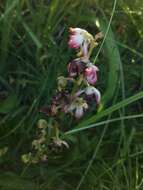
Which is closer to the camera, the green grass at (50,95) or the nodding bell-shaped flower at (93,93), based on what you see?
the nodding bell-shaped flower at (93,93)

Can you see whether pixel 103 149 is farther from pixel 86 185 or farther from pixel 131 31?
pixel 131 31

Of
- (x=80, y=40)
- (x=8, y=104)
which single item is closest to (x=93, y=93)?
(x=80, y=40)

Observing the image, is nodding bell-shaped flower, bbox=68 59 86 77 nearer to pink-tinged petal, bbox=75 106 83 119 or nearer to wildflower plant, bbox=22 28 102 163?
wildflower plant, bbox=22 28 102 163

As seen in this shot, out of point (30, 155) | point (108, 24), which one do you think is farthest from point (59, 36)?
point (30, 155)

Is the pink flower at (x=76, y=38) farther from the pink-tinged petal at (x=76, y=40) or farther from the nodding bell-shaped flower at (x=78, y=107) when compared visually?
the nodding bell-shaped flower at (x=78, y=107)

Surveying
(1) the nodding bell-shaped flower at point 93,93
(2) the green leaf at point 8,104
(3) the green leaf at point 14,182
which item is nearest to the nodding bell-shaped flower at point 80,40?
(1) the nodding bell-shaped flower at point 93,93

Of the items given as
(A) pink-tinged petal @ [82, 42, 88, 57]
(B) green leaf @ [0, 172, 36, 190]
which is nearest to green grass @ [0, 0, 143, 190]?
Result: (B) green leaf @ [0, 172, 36, 190]

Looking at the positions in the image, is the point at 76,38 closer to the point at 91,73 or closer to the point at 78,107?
the point at 91,73

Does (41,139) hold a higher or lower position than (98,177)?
higher
